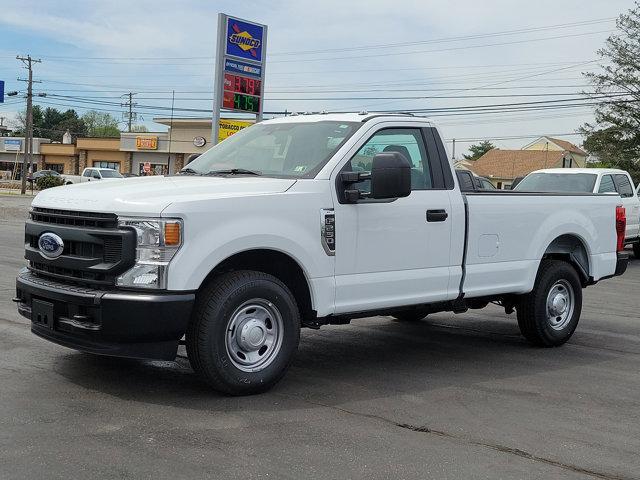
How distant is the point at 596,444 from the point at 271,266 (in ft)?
8.33

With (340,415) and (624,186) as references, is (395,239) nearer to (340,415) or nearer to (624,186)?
(340,415)

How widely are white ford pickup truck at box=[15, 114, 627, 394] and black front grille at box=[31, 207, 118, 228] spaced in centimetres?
1

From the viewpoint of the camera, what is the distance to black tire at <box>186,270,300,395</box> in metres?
5.29

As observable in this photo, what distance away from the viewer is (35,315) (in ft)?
18.2

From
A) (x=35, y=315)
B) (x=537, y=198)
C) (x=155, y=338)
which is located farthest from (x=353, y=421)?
(x=537, y=198)

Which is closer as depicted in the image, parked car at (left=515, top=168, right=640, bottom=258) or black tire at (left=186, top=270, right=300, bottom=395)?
black tire at (left=186, top=270, right=300, bottom=395)

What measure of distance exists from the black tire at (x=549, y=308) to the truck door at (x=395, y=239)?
132 centimetres

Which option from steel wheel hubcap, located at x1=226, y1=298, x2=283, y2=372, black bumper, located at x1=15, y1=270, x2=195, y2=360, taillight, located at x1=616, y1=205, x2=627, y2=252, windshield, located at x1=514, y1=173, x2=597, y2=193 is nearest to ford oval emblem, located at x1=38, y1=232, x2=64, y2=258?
black bumper, located at x1=15, y1=270, x2=195, y2=360

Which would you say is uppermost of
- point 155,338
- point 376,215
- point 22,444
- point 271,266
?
point 376,215

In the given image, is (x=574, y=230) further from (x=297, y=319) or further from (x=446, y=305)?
(x=297, y=319)

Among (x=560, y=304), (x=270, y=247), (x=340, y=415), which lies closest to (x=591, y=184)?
(x=560, y=304)

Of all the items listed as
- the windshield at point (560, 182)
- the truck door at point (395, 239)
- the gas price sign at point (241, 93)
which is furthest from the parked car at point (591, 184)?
the truck door at point (395, 239)

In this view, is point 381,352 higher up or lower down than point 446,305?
lower down

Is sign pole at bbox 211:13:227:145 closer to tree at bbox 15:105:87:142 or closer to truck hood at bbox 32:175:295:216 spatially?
truck hood at bbox 32:175:295:216
